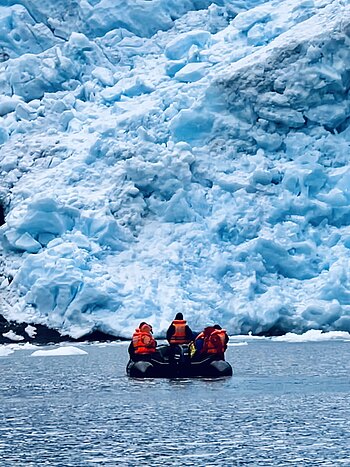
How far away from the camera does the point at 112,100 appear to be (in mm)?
24297

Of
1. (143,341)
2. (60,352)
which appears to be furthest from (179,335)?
(60,352)

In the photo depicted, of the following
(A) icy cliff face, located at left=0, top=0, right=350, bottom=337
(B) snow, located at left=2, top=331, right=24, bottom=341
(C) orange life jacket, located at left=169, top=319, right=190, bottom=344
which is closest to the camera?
(C) orange life jacket, located at left=169, top=319, right=190, bottom=344

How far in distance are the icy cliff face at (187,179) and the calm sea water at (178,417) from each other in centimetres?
505

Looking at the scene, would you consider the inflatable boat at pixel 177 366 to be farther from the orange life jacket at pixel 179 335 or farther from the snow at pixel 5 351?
the snow at pixel 5 351

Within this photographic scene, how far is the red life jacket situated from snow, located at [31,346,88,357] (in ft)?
15.3

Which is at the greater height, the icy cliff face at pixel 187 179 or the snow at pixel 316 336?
the icy cliff face at pixel 187 179

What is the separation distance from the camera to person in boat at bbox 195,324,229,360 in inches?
535

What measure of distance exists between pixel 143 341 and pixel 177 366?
603mm

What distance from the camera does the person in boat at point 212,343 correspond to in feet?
44.6

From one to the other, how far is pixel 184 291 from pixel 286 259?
91.7 inches

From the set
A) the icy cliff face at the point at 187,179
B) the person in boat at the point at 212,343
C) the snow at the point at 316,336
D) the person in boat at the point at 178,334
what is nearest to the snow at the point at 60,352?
the icy cliff face at the point at 187,179

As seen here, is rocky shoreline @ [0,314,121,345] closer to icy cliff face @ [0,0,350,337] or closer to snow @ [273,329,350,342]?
icy cliff face @ [0,0,350,337]

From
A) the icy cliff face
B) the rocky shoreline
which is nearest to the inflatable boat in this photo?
the icy cliff face

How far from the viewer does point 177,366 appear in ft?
44.9
